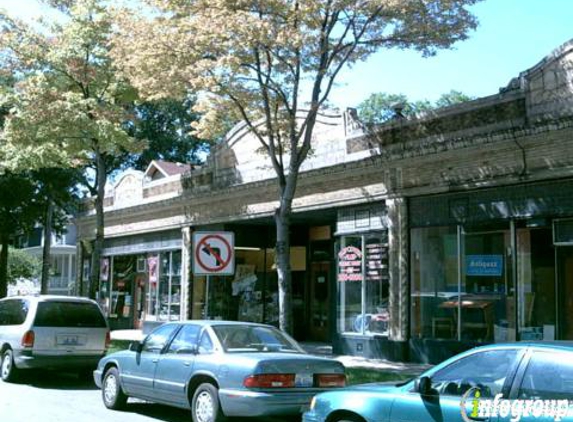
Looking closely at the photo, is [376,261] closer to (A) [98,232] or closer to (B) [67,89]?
(A) [98,232]

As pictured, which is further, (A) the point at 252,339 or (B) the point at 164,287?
(B) the point at 164,287

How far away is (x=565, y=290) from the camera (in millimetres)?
14328

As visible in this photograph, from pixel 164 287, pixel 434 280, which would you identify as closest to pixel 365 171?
pixel 434 280

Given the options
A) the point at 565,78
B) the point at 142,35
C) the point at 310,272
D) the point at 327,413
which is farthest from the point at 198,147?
the point at 327,413

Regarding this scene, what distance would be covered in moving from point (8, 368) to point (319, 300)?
1099 centimetres

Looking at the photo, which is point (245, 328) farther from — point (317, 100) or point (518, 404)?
point (317, 100)

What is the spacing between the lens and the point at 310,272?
23312mm

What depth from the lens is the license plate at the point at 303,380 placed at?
29.0 feet

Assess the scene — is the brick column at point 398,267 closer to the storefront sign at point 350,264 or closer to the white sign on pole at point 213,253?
the storefront sign at point 350,264

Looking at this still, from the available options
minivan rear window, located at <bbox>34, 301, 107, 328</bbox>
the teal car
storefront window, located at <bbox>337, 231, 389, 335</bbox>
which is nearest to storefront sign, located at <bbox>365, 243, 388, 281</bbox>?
storefront window, located at <bbox>337, 231, 389, 335</bbox>

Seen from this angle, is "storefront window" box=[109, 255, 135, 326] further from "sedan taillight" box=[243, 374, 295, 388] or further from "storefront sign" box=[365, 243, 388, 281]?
"sedan taillight" box=[243, 374, 295, 388]

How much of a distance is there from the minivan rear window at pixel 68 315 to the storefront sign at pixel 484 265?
312 inches

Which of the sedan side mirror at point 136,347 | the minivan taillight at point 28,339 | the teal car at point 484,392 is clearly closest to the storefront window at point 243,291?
the minivan taillight at point 28,339

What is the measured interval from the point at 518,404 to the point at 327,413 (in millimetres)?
2136
